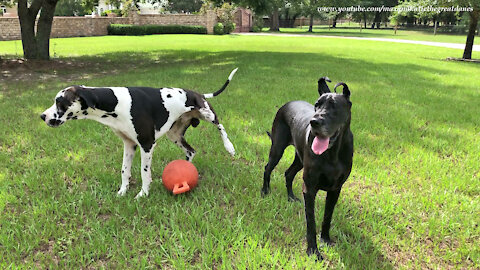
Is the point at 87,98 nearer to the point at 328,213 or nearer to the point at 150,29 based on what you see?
the point at 328,213

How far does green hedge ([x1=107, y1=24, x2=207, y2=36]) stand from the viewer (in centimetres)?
3556

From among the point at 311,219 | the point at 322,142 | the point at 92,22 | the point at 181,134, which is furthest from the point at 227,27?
the point at 322,142

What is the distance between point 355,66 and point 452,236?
10343 millimetres

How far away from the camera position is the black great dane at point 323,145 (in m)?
1.96

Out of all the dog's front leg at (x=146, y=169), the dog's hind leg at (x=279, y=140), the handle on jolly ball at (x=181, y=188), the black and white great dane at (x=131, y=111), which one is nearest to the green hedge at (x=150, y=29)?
the black and white great dane at (x=131, y=111)

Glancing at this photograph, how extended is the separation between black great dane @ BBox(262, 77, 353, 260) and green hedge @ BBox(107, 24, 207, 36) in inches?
1447

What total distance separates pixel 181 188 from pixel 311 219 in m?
1.37

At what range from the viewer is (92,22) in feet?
115

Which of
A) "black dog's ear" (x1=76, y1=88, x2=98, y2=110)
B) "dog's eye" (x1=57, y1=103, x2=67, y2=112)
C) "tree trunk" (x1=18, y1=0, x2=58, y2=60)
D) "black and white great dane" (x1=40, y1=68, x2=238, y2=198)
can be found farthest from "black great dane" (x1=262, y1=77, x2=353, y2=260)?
"tree trunk" (x1=18, y1=0, x2=58, y2=60)

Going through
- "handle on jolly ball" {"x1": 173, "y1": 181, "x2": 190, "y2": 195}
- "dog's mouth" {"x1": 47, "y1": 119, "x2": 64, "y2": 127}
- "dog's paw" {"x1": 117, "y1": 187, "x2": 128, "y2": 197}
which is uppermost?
"dog's mouth" {"x1": 47, "y1": 119, "x2": 64, "y2": 127}

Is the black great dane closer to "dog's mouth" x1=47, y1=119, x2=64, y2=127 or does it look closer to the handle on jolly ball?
the handle on jolly ball

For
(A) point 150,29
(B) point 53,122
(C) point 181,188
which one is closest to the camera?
(B) point 53,122

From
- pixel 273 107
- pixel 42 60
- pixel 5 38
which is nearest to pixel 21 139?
pixel 273 107

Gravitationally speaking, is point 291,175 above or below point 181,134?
below
